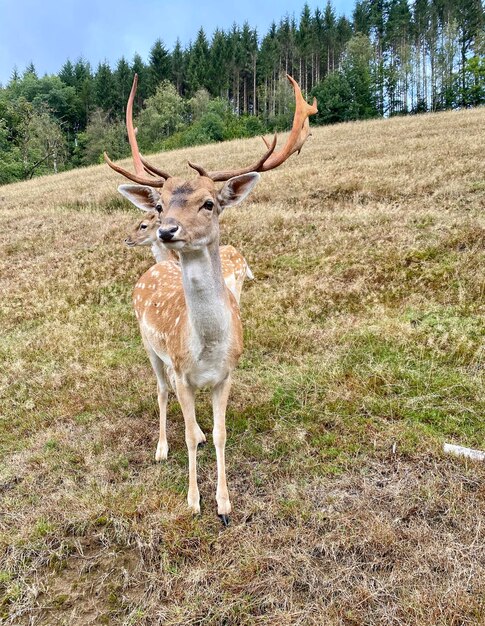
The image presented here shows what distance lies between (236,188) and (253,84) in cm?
6937

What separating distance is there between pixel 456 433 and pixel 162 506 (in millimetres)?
2405


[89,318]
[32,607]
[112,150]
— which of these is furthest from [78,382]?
[112,150]

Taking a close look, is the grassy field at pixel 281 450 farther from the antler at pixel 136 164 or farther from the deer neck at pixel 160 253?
the antler at pixel 136 164

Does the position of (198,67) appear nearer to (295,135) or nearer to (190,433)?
(295,135)

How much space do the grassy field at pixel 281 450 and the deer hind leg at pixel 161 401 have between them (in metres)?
0.11

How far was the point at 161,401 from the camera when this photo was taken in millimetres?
4398

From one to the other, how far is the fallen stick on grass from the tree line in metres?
39.5

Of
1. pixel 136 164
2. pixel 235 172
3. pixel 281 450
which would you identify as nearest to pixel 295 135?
pixel 235 172

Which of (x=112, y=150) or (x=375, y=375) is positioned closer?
(x=375, y=375)

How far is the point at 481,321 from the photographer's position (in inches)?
208

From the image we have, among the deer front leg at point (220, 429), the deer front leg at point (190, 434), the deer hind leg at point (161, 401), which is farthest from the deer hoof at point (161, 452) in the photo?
the deer front leg at point (220, 429)

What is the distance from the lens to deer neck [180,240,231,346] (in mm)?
3105

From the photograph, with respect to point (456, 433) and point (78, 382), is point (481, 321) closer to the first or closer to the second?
point (456, 433)

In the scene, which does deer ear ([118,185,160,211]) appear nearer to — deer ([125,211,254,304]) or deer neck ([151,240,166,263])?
deer ([125,211,254,304])
